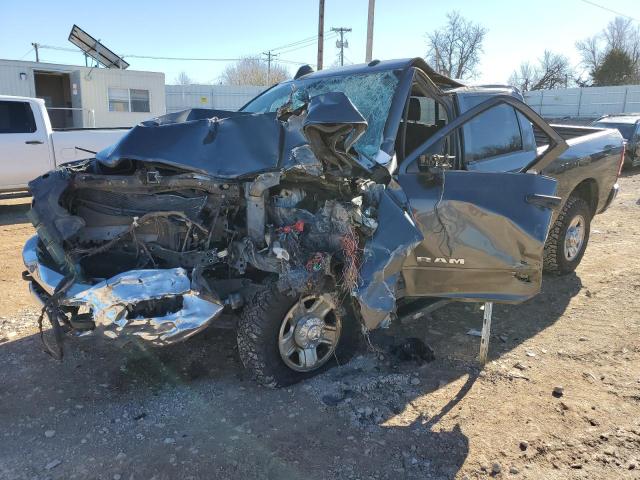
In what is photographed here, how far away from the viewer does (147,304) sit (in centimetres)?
297

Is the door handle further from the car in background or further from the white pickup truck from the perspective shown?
the car in background

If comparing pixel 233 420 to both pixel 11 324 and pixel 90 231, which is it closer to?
pixel 90 231

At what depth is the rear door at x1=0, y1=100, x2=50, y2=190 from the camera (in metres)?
9.32

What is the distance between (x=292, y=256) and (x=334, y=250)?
291mm

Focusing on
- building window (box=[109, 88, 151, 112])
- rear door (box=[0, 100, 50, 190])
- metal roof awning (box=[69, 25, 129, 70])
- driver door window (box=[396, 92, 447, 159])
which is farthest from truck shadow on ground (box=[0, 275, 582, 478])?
metal roof awning (box=[69, 25, 129, 70])

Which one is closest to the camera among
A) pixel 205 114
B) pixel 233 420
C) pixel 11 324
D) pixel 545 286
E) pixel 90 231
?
pixel 233 420

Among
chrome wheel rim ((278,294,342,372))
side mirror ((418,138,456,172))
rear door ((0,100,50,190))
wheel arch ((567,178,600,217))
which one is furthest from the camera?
rear door ((0,100,50,190))

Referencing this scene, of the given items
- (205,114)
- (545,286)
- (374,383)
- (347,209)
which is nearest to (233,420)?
(374,383)

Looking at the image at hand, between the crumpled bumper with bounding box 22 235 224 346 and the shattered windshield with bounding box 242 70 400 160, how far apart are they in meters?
1.38

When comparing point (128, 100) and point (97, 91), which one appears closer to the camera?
point (97, 91)

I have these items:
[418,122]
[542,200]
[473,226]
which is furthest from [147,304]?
[418,122]

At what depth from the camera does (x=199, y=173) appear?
3.29 meters

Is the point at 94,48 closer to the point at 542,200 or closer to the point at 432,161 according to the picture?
the point at 432,161

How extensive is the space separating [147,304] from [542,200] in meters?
2.80
